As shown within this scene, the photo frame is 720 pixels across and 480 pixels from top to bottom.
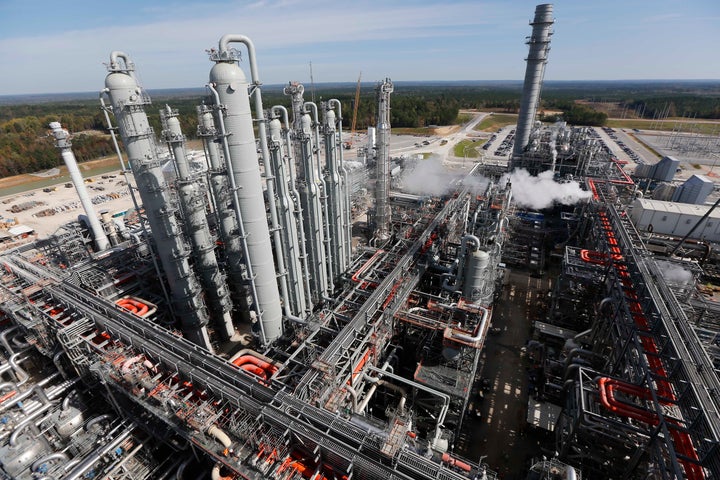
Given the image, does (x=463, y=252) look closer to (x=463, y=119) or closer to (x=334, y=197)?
(x=334, y=197)

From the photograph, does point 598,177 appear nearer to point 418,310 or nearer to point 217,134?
point 418,310

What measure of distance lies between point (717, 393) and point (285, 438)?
781 inches

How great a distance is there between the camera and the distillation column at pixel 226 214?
2067 cm

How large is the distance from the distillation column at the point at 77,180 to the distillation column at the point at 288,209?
75.6 feet

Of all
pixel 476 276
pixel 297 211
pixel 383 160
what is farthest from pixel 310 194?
pixel 476 276

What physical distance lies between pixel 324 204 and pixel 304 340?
43.8 ft

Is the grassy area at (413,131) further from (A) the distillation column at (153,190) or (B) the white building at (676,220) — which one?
(A) the distillation column at (153,190)

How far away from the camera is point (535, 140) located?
2121 inches

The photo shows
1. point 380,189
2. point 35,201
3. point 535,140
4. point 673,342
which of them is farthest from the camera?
point 35,201

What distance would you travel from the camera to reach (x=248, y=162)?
1992 centimetres

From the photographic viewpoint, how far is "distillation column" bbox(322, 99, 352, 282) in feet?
93.1

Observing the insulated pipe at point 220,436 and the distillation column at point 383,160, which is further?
the distillation column at point 383,160

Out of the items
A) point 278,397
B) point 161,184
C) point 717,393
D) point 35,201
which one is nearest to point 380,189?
point 161,184

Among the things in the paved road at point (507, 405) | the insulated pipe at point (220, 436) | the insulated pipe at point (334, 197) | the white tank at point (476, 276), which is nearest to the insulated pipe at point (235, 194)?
the insulated pipe at point (220, 436)
